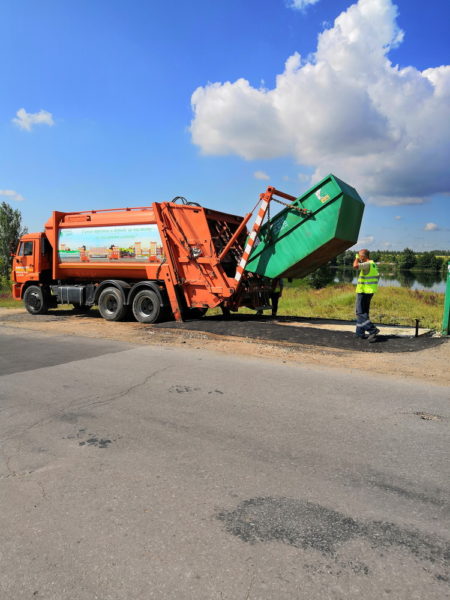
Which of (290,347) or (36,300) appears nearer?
(290,347)

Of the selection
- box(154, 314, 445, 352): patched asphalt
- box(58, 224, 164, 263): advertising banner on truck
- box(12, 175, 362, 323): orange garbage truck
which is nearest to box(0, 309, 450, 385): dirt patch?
box(154, 314, 445, 352): patched asphalt

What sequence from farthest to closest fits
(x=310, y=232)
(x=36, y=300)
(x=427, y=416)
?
(x=36, y=300) < (x=310, y=232) < (x=427, y=416)

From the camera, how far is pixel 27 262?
1336 cm

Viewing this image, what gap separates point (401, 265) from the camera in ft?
305

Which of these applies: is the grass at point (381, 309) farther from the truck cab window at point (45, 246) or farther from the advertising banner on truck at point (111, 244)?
the truck cab window at point (45, 246)

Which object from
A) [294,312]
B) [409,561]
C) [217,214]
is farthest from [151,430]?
[294,312]

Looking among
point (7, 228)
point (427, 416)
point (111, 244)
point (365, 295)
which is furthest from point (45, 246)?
point (7, 228)

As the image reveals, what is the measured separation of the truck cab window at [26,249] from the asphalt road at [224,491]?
919cm

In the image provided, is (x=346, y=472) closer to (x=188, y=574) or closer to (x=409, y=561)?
(x=409, y=561)

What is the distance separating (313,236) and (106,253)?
18.6 feet

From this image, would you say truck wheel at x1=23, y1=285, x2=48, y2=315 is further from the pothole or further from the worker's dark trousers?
the pothole

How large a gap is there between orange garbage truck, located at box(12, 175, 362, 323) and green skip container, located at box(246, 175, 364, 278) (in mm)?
45

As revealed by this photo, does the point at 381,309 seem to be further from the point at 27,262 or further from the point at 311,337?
the point at 27,262

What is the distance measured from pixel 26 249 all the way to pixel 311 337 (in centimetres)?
982
